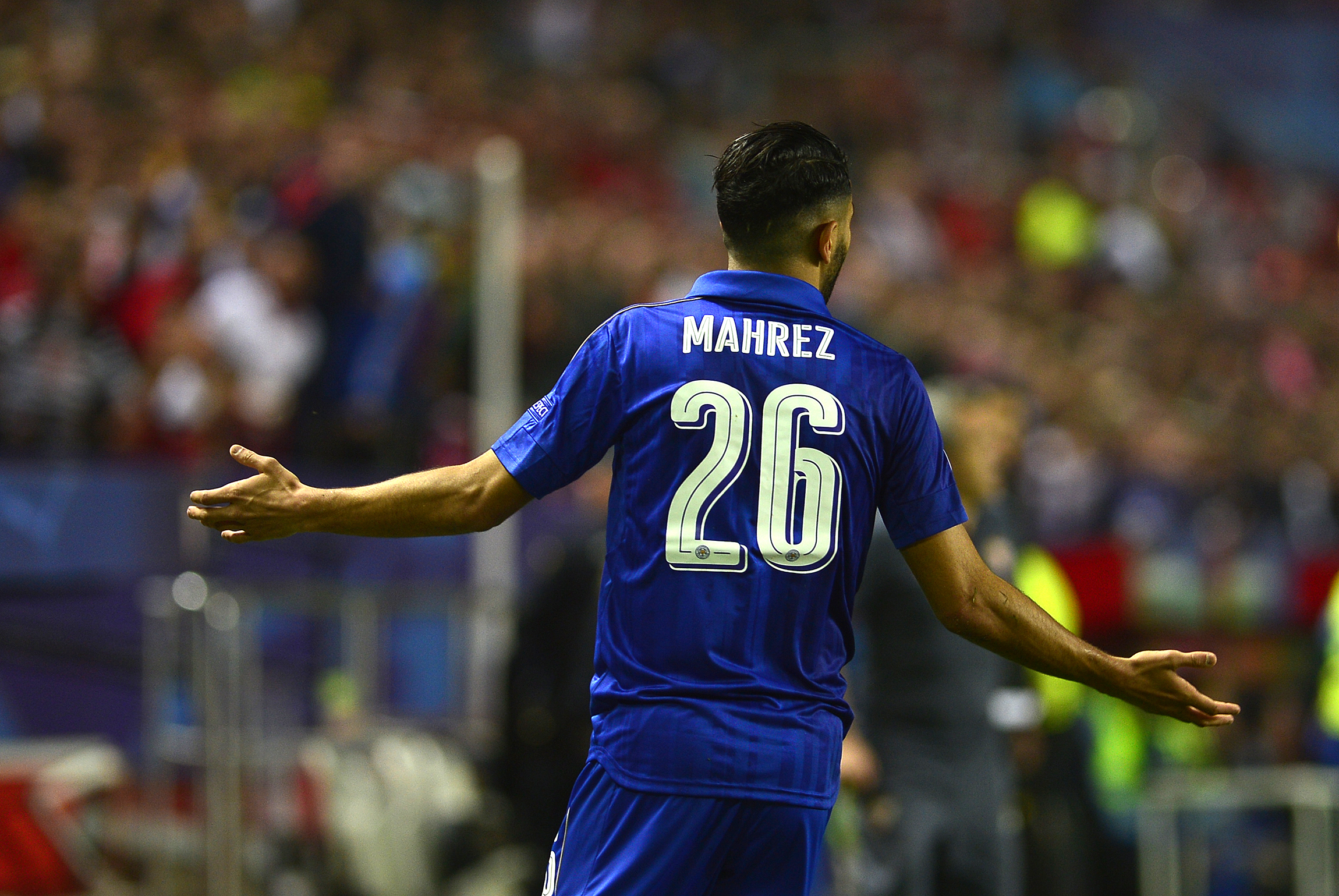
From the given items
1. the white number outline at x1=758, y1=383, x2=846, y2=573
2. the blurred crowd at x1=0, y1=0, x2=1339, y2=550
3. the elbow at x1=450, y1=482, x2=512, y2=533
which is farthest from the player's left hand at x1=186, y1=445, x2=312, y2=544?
the blurred crowd at x1=0, y1=0, x2=1339, y2=550

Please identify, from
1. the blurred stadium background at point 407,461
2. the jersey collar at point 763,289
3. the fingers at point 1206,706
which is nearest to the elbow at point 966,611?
the fingers at point 1206,706

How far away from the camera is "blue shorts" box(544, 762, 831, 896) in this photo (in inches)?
117

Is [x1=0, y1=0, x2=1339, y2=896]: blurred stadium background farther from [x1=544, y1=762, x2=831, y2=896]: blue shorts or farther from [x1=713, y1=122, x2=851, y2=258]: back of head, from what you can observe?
[x1=544, y1=762, x2=831, y2=896]: blue shorts

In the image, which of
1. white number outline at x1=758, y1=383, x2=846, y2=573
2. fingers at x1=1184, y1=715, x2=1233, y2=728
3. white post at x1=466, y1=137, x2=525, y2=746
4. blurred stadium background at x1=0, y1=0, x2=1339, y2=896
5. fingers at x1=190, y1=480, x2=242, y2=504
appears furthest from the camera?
white post at x1=466, y1=137, x2=525, y2=746

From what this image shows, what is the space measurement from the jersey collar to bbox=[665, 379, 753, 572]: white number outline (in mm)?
239

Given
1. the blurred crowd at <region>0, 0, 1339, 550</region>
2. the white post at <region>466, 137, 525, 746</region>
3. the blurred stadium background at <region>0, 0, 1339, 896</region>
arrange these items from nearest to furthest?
the blurred stadium background at <region>0, 0, 1339, 896</region>
the white post at <region>466, 137, 525, 746</region>
the blurred crowd at <region>0, 0, 1339, 550</region>

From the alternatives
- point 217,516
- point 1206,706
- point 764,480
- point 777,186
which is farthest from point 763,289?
point 1206,706

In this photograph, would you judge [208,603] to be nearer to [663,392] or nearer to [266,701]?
[266,701]

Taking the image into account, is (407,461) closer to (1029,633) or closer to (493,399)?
(493,399)

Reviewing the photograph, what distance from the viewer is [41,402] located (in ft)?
25.3

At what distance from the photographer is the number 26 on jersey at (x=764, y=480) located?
120 inches

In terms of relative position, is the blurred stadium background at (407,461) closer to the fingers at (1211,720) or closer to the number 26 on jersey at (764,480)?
the fingers at (1211,720)

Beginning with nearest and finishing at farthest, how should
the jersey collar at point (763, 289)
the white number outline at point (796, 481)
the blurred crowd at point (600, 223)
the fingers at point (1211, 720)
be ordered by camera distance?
the white number outline at point (796, 481) < the jersey collar at point (763, 289) < the fingers at point (1211, 720) < the blurred crowd at point (600, 223)

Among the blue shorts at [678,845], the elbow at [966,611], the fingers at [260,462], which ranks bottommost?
the blue shorts at [678,845]
